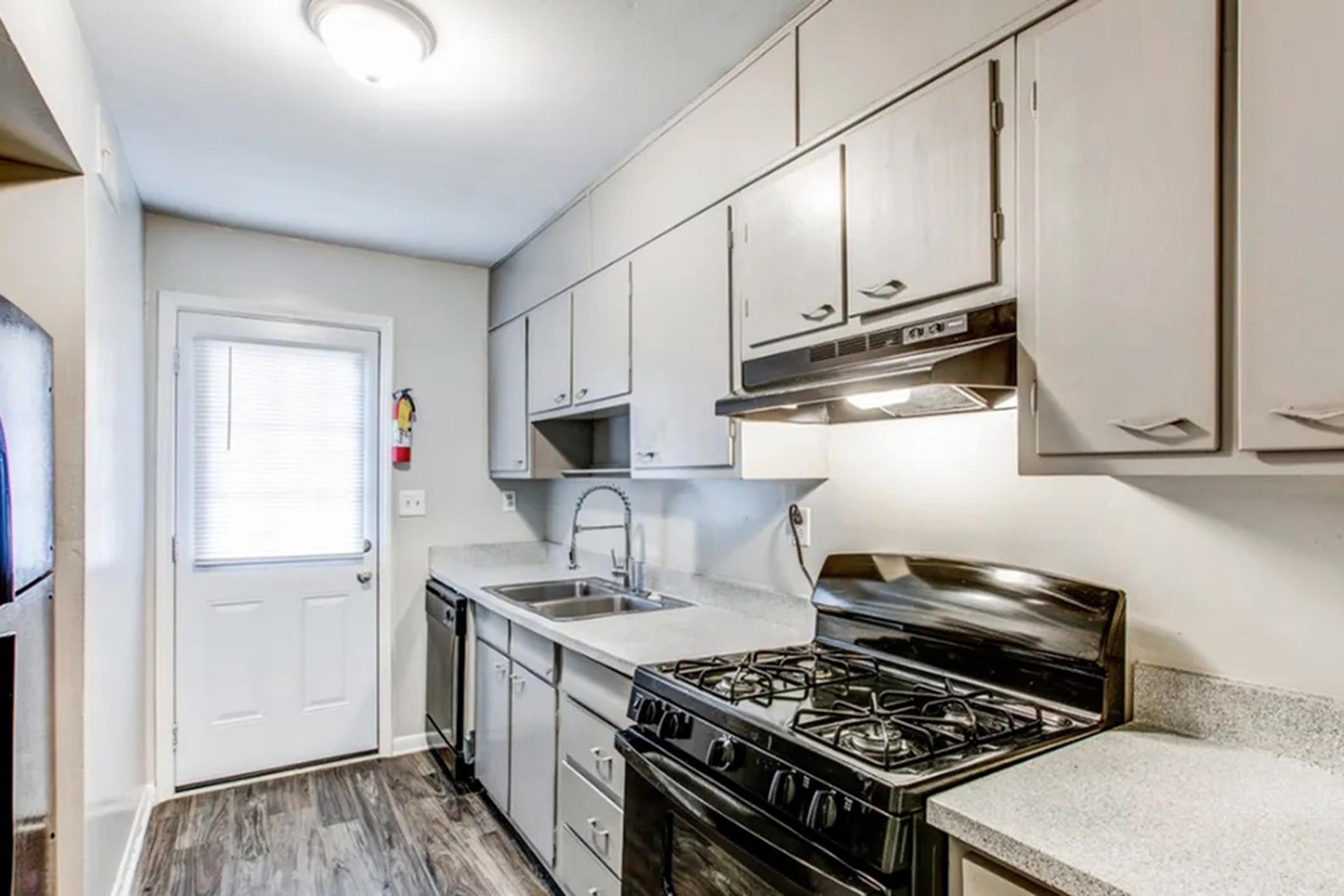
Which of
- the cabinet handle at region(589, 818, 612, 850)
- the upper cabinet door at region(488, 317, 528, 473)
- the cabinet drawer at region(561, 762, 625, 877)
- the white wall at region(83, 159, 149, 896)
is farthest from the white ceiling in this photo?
the cabinet handle at region(589, 818, 612, 850)

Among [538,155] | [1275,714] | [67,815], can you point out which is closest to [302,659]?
[67,815]

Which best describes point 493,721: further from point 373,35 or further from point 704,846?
point 373,35

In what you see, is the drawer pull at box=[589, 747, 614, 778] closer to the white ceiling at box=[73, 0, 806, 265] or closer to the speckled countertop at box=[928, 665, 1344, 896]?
the speckled countertop at box=[928, 665, 1344, 896]

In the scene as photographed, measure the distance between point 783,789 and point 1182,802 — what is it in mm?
575

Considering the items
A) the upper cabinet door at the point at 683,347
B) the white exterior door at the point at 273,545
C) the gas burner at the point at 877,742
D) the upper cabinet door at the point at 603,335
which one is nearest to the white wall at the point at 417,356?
the white exterior door at the point at 273,545

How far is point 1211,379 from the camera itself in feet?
3.30

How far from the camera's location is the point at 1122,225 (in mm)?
1108

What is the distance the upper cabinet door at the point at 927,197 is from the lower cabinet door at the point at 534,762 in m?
1.56

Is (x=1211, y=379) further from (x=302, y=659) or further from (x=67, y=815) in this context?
(x=302, y=659)

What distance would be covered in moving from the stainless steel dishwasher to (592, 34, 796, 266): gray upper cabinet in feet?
5.36

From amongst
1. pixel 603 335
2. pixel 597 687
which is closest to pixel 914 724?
pixel 597 687

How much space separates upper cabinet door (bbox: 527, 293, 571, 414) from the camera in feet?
9.53

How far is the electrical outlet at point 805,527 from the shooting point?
7.04 ft

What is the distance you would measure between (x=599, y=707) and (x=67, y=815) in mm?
1204
